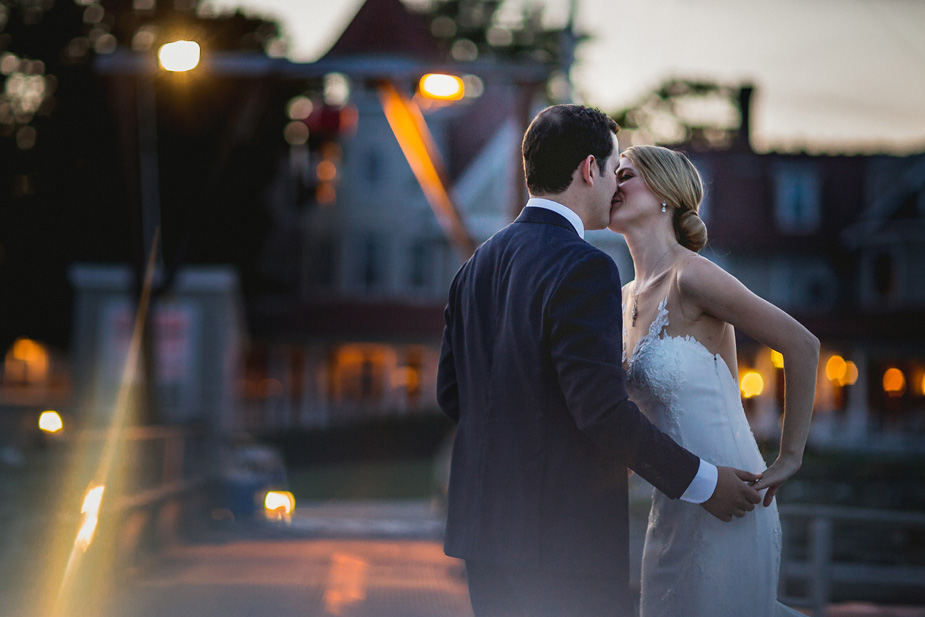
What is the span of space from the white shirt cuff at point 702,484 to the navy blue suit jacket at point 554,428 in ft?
0.15

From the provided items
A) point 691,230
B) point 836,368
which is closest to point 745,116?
A: point 836,368

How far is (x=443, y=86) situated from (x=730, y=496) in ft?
27.4

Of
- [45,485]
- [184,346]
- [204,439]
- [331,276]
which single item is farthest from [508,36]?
[45,485]

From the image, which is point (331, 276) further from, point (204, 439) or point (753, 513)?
point (753, 513)

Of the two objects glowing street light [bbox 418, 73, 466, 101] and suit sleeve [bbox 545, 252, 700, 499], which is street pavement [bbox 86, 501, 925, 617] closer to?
glowing street light [bbox 418, 73, 466, 101]

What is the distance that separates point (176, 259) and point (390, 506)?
8882 millimetres

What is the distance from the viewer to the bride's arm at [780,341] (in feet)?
10.1

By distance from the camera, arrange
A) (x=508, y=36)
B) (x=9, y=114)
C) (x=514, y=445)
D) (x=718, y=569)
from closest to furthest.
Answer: (x=514, y=445)
(x=718, y=569)
(x=9, y=114)
(x=508, y=36)

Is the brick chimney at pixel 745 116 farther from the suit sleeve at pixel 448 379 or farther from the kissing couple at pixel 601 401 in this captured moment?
the suit sleeve at pixel 448 379

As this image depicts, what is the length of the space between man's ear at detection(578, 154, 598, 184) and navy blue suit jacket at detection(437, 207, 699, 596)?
0.45ft

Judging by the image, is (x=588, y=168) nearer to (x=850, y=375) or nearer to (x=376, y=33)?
(x=376, y=33)

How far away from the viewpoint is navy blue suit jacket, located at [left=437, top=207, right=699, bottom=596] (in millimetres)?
2596

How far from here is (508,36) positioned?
141ft

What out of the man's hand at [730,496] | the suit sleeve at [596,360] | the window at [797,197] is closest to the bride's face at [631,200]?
the suit sleeve at [596,360]
